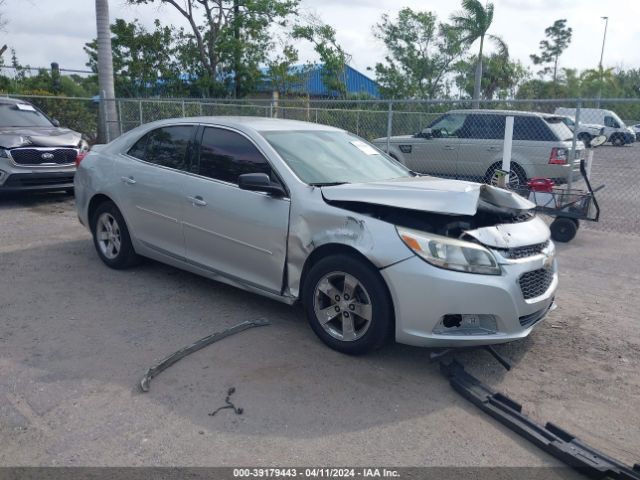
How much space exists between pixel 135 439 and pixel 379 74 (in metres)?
27.9

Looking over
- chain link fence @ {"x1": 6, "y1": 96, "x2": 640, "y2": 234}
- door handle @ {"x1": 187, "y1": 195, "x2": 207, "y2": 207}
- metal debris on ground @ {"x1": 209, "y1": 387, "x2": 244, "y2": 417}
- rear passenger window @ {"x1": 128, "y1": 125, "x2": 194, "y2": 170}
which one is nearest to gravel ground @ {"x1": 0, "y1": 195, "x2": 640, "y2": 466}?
metal debris on ground @ {"x1": 209, "y1": 387, "x2": 244, "y2": 417}

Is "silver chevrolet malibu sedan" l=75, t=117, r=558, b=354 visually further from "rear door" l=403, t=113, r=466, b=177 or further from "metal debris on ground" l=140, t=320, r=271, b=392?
"rear door" l=403, t=113, r=466, b=177

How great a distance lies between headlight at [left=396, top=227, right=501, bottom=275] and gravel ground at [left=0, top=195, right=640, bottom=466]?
2.61ft

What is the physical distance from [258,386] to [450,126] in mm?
9347

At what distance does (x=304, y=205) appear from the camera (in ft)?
14.2

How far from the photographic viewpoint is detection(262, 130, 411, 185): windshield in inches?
185

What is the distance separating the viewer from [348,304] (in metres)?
4.08

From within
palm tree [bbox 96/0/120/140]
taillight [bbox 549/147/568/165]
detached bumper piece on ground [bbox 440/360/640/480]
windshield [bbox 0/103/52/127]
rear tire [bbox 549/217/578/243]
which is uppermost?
palm tree [bbox 96/0/120/140]

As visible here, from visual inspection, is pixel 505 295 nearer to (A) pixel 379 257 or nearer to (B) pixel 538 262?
(B) pixel 538 262

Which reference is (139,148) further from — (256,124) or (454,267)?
(454,267)

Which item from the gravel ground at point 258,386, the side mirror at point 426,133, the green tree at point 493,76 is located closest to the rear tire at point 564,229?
the gravel ground at point 258,386

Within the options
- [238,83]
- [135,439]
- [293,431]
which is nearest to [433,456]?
[293,431]

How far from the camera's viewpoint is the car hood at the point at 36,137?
31.4ft

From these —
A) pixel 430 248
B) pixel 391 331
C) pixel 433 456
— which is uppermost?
pixel 430 248
